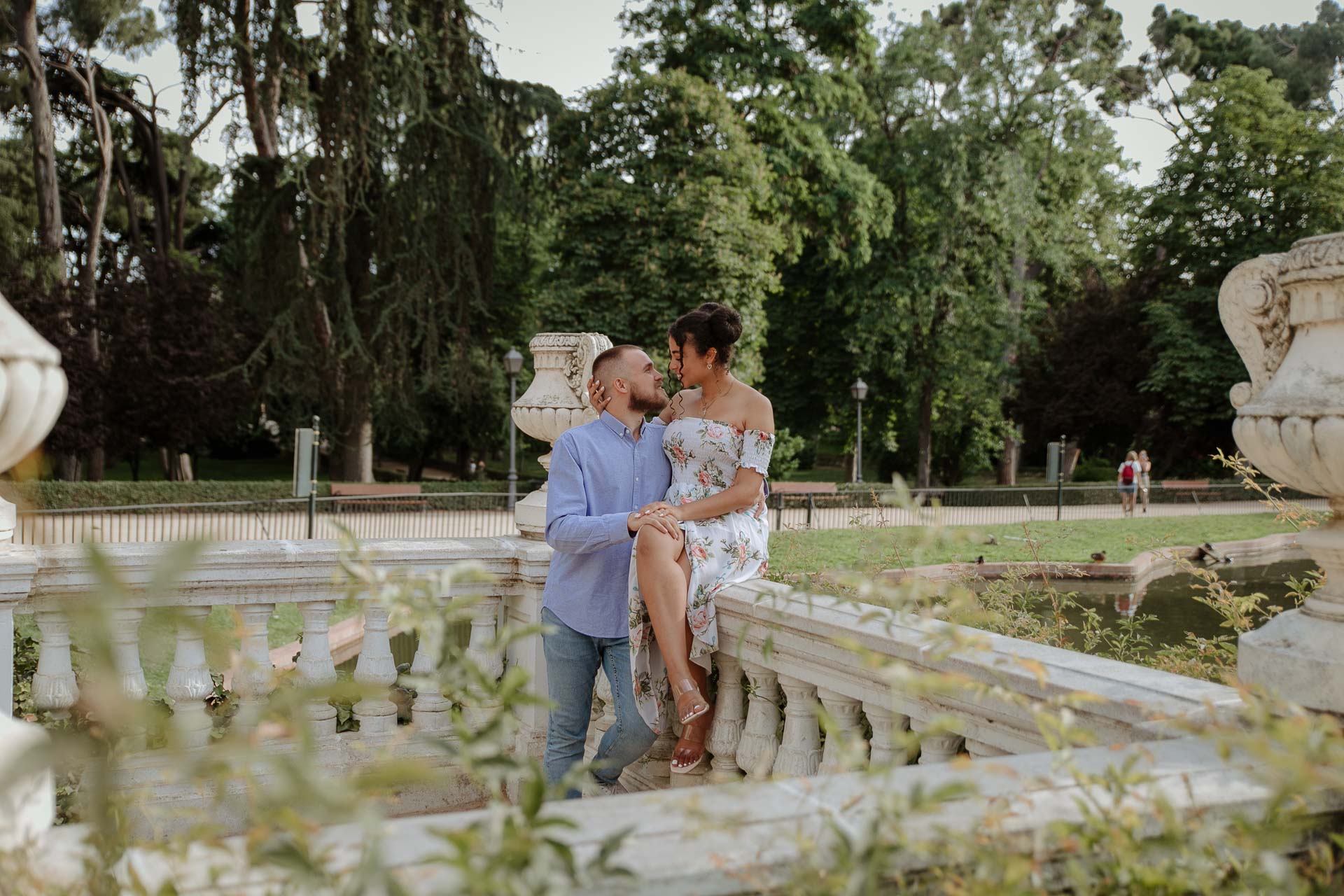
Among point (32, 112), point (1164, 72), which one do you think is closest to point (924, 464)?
point (1164, 72)

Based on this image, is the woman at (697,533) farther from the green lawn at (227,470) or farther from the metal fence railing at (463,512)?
the green lawn at (227,470)

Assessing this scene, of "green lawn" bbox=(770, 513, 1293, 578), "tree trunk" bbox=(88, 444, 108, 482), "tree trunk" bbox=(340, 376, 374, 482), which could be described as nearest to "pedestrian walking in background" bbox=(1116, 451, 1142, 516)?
"green lawn" bbox=(770, 513, 1293, 578)

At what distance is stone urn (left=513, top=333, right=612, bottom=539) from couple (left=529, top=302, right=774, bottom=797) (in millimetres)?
870

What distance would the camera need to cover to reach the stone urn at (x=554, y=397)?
4.85 m

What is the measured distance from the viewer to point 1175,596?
1605cm

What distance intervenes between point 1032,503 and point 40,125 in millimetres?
23733

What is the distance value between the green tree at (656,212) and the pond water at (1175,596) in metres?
10.1

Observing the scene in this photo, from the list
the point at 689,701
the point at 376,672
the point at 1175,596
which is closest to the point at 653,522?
the point at 689,701

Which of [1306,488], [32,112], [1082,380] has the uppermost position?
[32,112]

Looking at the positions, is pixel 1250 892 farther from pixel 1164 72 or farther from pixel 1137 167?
pixel 1164 72

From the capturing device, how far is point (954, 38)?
30141 mm

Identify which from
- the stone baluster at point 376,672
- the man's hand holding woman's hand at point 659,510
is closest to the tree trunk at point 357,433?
the stone baluster at point 376,672

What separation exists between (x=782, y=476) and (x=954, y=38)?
1270 centimetres

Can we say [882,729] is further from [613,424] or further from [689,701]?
[613,424]
